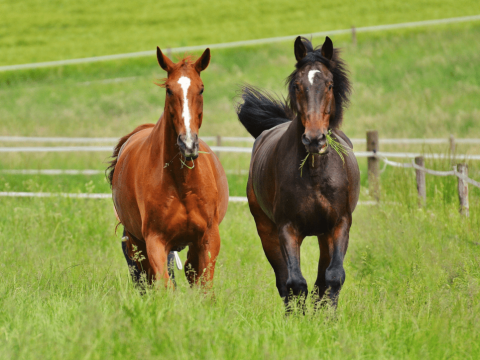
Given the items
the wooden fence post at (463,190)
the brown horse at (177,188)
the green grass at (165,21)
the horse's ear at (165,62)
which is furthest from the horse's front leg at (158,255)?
the green grass at (165,21)

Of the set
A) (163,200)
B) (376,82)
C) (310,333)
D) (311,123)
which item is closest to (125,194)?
(163,200)

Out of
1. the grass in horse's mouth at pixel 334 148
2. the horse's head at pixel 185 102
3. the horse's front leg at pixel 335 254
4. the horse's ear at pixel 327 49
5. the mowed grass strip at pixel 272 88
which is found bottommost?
the horse's front leg at pixel 335 254

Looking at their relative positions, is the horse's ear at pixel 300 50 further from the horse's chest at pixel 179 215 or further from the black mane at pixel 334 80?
the horse's chest at pixel 179 215

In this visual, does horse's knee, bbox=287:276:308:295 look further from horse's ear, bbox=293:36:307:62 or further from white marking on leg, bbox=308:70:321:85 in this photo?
horse's ear, bbox=293:36:307:62

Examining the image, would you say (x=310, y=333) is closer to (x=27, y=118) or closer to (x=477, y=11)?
(x=27, y=118)

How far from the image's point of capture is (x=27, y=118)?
21.9m

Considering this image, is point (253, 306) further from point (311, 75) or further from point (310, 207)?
Answer: point (311, 75)

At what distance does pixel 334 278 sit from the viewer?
14.9 ft

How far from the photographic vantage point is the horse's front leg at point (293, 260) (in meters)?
4.58

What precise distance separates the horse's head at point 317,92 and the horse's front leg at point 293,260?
83 cm

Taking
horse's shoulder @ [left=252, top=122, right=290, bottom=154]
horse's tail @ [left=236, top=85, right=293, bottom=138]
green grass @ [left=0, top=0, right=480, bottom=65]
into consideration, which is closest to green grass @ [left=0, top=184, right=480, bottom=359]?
horse's shoulder @ [left=252, top=122, right=290, bottom=154]

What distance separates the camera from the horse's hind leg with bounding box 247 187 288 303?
5703mm

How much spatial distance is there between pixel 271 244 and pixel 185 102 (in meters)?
2.05

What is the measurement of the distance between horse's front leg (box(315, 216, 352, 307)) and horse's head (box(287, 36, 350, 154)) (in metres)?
0.79
